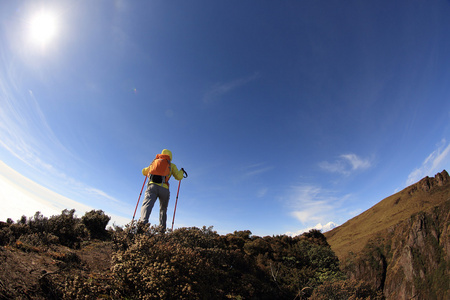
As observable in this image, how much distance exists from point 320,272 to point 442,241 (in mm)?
155122

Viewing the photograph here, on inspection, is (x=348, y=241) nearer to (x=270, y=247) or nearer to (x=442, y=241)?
(x=442, y=241)

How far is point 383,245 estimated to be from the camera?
4621 inches

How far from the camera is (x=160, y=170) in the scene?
24.2ft

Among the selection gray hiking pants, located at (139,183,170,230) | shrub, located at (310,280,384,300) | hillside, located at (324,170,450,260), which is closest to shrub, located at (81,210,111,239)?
gray hiking pants, located at (139,183,170,230)

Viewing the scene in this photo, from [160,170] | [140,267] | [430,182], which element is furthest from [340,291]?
[430,182]

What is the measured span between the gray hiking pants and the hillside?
147830 mm

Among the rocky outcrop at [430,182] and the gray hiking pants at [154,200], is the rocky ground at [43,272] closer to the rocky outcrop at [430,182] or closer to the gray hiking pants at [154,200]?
the gray hiking pants at [154,200]

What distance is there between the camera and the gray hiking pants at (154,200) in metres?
6.68

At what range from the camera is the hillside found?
135712mm

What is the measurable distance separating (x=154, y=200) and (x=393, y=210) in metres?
220

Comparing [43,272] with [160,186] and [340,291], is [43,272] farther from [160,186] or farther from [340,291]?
[340,291]

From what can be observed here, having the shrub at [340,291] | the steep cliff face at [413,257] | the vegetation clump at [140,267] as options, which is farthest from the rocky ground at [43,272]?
the steep cliff face at [413,257]

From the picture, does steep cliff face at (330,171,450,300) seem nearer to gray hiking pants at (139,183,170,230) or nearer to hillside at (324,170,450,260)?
hillside at (324,170,450,260)

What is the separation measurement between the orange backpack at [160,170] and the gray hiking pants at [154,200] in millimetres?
288
